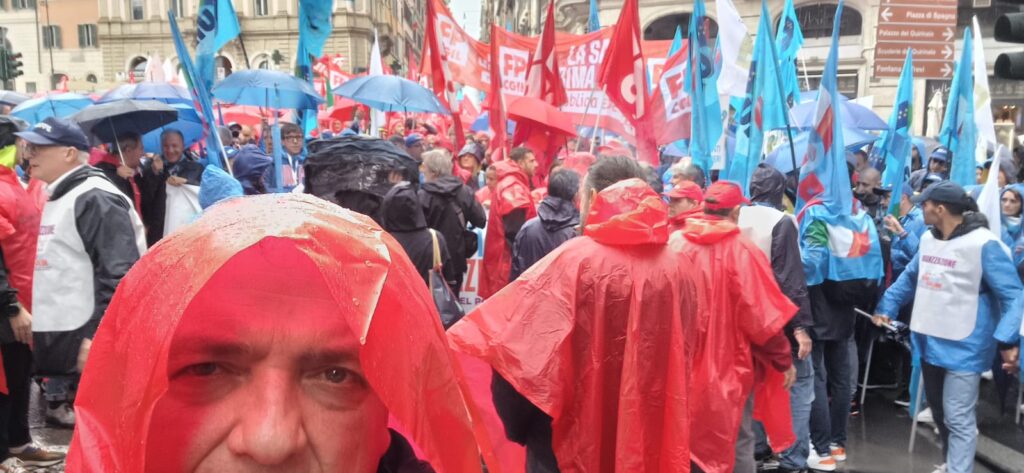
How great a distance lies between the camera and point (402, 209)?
4922 millimetres

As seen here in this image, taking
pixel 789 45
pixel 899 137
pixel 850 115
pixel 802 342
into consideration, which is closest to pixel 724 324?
pixel 802 342

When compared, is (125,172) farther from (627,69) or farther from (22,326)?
(627,69)

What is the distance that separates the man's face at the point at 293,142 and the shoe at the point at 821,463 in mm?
6064

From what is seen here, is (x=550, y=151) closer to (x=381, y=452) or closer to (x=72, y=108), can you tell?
(x=72, y=108)

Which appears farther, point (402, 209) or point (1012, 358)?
point (402, 209)

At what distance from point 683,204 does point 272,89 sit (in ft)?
18.7

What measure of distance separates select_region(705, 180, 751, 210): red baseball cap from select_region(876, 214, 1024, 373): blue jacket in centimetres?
146

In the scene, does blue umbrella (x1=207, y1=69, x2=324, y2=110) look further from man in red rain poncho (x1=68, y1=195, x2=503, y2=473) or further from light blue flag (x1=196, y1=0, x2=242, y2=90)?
man in red rain poncho (x1=68, y1=195, x2=503, y2=473)

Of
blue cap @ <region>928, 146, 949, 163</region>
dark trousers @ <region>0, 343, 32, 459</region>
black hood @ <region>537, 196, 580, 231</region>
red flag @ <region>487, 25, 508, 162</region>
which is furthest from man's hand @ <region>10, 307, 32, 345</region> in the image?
blue cap @ <region>928, 146, 949, 163</region>

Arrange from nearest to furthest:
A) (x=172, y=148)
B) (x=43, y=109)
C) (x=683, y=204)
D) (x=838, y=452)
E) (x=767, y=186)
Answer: (x=683, y=204), (x=767, y=186), (x=838, y=452), (x=172, y=148), (x=43, y=109)

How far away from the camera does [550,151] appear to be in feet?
27.2

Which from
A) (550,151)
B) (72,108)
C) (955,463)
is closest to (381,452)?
(955,463)

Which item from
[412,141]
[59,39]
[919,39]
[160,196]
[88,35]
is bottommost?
[160,196]

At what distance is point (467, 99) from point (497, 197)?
38.3 ft
